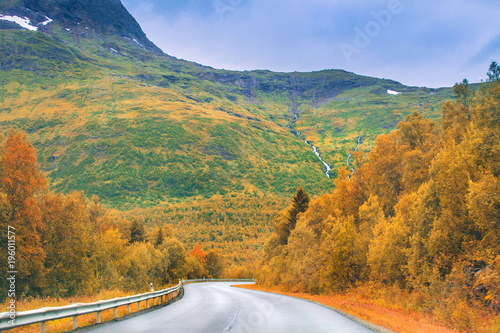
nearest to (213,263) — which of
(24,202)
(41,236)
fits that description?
(41,236)

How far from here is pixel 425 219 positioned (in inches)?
794

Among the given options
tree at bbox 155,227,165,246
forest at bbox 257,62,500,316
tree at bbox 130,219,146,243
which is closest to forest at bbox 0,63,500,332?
forest at bbox 257,62,500,316

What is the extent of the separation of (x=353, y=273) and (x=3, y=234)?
94.0ft

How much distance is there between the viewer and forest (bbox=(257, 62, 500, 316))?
15.7m

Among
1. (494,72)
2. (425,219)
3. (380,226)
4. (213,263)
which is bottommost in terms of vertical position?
(213,263)

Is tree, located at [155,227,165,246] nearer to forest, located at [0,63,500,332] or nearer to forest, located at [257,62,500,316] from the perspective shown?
forest, located at [0,63,500,332]

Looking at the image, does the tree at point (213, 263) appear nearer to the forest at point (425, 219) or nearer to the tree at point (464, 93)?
the forest at point (425, 219)

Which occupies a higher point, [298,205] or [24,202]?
[24,202]

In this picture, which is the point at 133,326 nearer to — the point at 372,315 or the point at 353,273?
the point at 372,315

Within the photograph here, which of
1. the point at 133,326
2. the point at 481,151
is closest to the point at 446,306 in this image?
the point at 481,151

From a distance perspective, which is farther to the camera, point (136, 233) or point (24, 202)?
point (136, 233)

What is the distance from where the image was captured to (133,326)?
11703 millimetres

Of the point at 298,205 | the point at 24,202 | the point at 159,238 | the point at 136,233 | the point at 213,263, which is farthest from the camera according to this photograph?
the point at 213,263

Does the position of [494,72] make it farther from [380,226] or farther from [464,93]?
[380,226]
